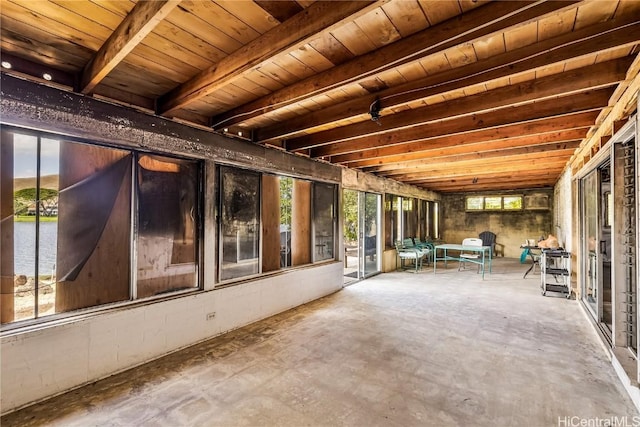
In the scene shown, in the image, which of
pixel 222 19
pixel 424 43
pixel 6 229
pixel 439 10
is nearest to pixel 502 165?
pixel 424 43

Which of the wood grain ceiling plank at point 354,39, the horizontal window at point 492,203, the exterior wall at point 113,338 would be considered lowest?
the exterior wall at point 113,338

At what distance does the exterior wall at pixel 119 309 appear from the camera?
6.84 feet

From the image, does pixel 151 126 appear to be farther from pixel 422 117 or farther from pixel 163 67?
pixel 422 117

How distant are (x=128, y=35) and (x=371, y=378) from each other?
2884mm

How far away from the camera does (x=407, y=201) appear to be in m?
8.38

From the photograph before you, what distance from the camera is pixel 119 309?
2572 mm

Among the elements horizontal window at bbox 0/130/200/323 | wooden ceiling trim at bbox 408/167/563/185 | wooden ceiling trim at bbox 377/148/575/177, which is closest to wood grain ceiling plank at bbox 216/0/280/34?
horizontal window at bbox 0/130/200/323

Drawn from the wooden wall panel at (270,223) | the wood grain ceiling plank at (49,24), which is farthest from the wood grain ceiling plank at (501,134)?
the wood grain ceiling plank at (49,24)

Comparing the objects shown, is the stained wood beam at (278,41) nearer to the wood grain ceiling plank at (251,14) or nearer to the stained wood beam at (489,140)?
the wood grain ceiling plank at (251,14)

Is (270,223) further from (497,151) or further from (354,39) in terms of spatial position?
(497,151)

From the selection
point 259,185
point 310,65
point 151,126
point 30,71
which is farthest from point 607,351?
point 30,71

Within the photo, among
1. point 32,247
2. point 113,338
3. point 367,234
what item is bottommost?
point 113,338

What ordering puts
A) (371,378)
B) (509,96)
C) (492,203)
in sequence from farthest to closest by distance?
(492,203) → (509,96) → (371,378)

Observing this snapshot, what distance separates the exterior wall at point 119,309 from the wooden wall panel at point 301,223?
0.67 meters
